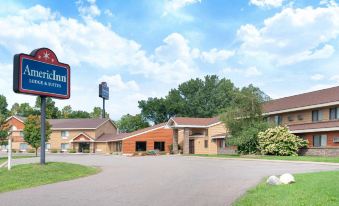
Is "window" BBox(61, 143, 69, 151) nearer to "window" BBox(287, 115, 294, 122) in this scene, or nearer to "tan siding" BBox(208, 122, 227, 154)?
"tan siding" BBox(208, 122, 227, 154)

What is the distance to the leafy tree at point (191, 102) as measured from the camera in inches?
3713

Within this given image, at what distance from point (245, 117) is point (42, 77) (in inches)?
1015

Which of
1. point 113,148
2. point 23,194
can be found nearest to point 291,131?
point 23,194

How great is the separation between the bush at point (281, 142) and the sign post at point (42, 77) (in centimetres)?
2172

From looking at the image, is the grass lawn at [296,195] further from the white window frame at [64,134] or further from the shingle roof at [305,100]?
the white window frame at [64,134]

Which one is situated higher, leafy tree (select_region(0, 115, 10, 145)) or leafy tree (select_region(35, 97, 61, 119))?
leafy tree (select_region(35, 97, 61, 119))

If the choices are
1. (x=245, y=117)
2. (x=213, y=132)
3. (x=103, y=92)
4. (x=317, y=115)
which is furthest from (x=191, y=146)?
(x=103, y=92)

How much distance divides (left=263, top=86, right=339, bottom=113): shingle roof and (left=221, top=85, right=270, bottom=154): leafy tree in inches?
88.9

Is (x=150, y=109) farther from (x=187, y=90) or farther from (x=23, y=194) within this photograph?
(x=23, y=194)

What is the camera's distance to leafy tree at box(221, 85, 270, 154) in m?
40.9

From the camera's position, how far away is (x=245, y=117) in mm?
42188

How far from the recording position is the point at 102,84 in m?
91.5

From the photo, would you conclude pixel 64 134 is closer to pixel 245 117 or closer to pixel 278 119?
pixel 245 117

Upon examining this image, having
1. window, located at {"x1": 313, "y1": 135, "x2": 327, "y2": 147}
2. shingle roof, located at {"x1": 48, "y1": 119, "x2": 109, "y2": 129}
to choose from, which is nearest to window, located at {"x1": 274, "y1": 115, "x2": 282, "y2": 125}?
window, located at {"x1": 313, "y1": 135, "x2": 327, "y2": 147}
